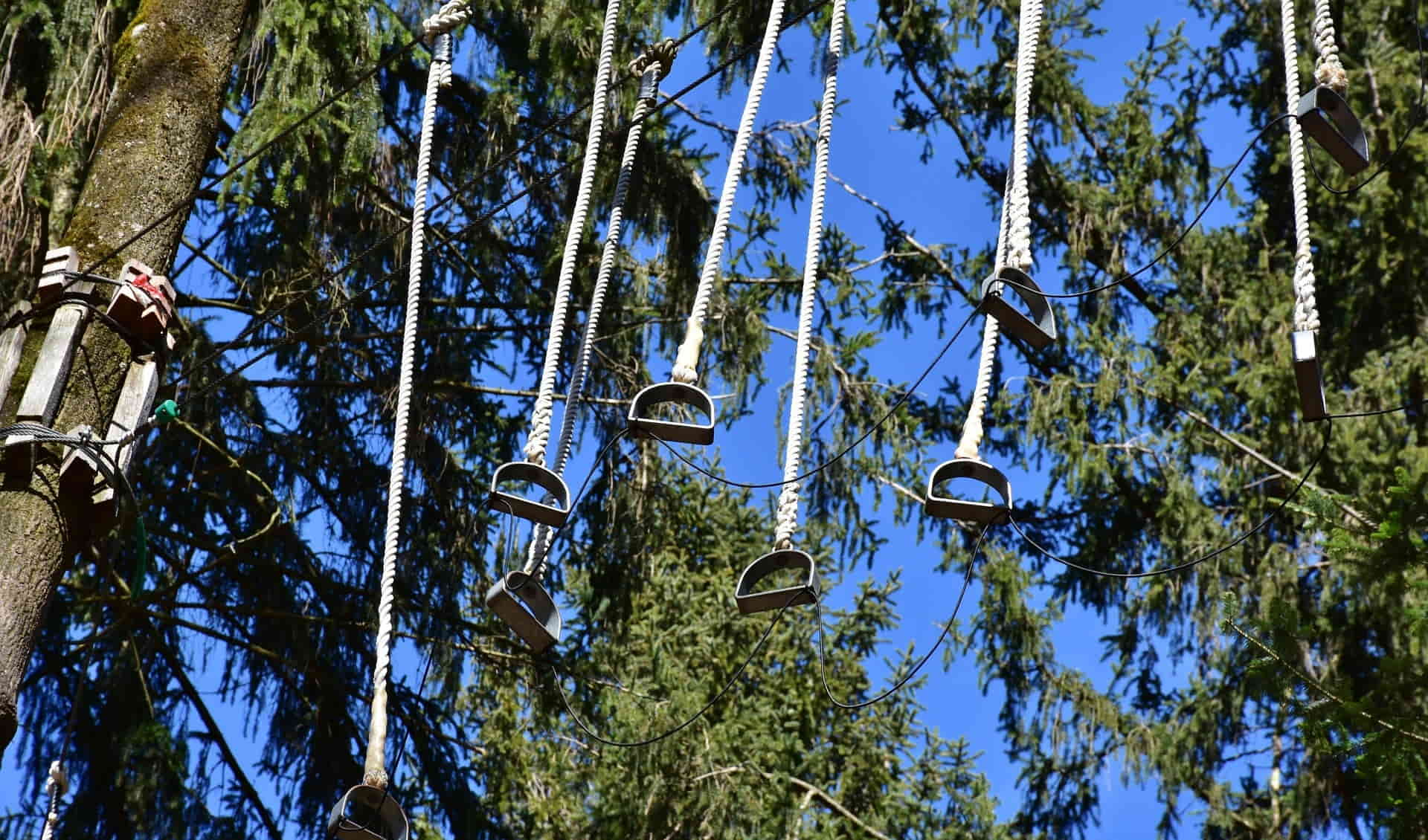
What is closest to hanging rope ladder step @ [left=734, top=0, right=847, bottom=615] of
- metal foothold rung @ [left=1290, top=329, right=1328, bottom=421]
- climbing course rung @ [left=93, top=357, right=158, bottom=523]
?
metal foothold rung @ [left=1290, top=329, right=1328, bottom=421]

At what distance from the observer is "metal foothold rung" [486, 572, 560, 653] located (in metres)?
3.76

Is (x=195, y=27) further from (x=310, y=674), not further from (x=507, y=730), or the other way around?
(x=507, y=730)

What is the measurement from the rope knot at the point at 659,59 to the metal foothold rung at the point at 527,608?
6.04 ft

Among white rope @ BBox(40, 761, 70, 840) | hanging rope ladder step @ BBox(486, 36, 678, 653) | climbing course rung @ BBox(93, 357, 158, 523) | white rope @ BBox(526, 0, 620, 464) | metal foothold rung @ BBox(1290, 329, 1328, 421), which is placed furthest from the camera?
white rope @ BBox(40, 761, 70, 840)

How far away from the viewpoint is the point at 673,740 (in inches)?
374

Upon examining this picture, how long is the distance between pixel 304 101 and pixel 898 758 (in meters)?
6.71

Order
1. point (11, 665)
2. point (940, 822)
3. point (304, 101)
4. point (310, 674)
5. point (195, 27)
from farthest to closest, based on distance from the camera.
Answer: point (940, 822)
point (310, 674)
point (304, 101)
point (195, 27)
point (11, 665)

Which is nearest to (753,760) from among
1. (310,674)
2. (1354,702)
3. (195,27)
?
(310,674)

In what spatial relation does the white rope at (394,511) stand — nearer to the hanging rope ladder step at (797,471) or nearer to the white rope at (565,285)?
the white rope at (565,285)

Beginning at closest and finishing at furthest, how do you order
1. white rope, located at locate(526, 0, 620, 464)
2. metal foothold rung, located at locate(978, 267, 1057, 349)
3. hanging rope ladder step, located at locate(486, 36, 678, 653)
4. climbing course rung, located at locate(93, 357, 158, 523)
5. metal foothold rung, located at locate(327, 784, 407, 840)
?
metal foothold rung, located at locate(327, 784, 407, 840)
metal foothold rung, located at locate(978, 267, 1057, 349)
hanging rope ladder step, located at locate(486, 36, 678, 653)
white rope, located at locate(526, 0, 620, 464)
climbing course rung, located at locate(93, 357, 158, 523)

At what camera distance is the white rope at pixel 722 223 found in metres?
3.95

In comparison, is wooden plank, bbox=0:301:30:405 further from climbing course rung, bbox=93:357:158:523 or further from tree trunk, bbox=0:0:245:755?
climbing course rung, bbox=93:357:158:523

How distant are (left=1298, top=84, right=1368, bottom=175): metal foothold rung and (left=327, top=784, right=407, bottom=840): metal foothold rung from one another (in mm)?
2445

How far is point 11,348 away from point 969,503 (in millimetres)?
2650
